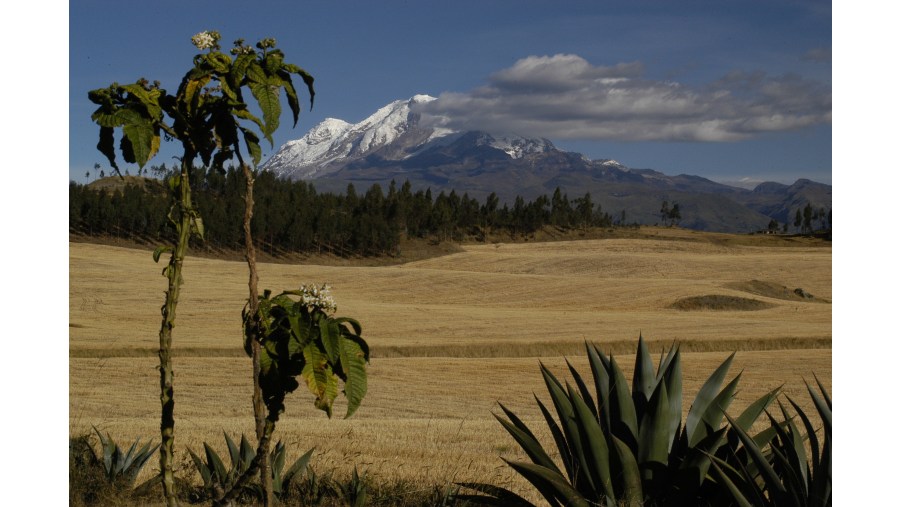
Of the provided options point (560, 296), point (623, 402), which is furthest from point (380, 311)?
point (623, 402)

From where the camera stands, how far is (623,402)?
5.41 meters

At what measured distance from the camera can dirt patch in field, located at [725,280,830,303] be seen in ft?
185

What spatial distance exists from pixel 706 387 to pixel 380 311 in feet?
132

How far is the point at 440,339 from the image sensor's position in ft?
117

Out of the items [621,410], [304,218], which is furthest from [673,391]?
[304,218]

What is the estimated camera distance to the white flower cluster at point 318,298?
419 centimetres

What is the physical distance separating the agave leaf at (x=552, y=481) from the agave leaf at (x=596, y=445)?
0.54ft

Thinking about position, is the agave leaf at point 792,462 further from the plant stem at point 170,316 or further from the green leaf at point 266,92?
the plant stem at point 170,316

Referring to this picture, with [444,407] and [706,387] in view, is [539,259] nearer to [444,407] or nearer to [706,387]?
[444,407]

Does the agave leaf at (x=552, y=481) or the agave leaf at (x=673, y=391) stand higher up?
the agave leaf at (x=673, y=391)

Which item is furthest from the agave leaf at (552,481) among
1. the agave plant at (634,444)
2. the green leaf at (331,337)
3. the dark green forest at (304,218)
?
the dark green forest at (304,218)

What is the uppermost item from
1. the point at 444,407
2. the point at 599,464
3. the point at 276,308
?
the point at 276,308

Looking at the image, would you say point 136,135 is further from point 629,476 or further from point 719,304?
point 719,304

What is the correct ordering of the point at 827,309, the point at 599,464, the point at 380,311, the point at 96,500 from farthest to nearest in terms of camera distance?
the point at 827,309, the point at 380,311, the point at 96,500, the point at 599,464
